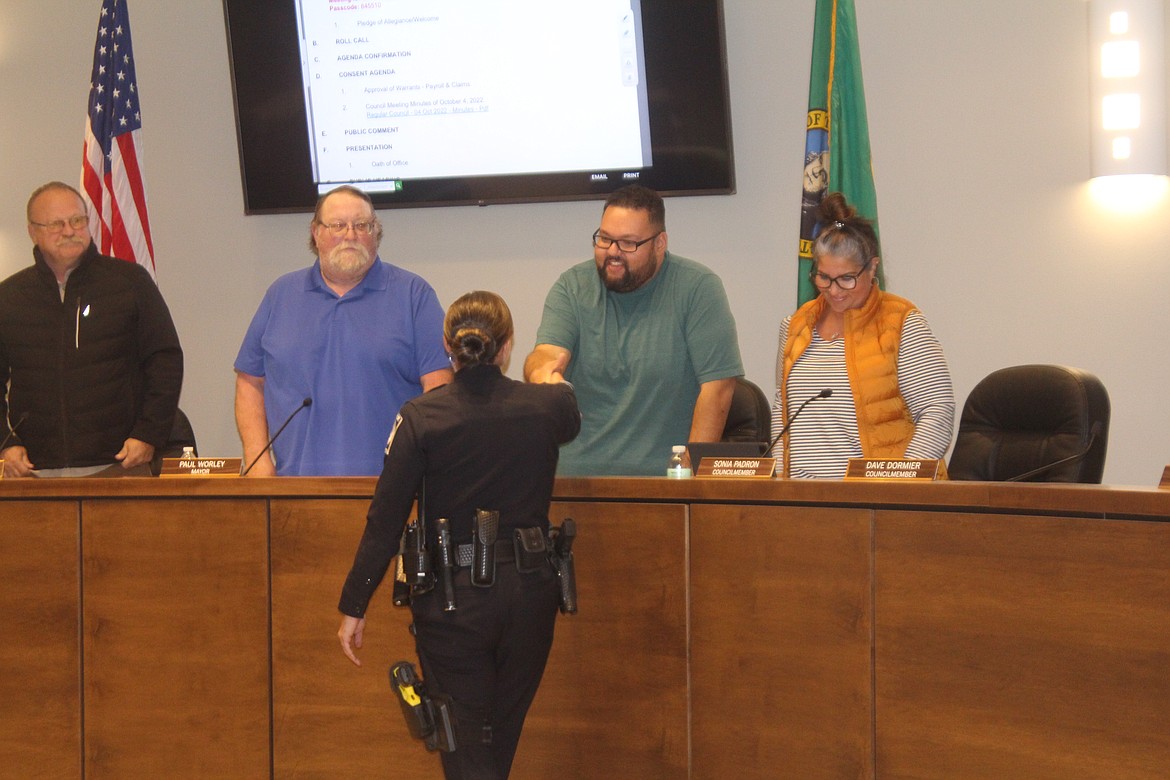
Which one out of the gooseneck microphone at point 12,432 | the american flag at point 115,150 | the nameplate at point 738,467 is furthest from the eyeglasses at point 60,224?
the nameplate at point 738,467

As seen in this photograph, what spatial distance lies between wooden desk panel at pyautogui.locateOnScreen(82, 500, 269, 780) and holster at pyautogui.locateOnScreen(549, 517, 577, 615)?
85 cm

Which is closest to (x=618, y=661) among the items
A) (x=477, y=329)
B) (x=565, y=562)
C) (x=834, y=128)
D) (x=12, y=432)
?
(x=565, y=562)

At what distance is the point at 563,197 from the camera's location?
4809 mm

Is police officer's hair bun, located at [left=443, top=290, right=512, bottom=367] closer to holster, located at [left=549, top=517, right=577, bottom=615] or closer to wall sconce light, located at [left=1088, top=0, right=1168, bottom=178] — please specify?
holster, located at [left=549, top=517, right=577, bottom=615]

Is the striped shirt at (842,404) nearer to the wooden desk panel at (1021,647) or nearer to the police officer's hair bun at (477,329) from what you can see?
the wooden desk panel at (1021,647)

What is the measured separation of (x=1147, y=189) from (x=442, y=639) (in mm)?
3168

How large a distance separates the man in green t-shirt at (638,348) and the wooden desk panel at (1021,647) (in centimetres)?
91

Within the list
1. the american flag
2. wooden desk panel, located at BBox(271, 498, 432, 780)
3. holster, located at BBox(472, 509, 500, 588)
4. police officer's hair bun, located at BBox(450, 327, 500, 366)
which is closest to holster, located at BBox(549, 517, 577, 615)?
holster, located at BBox(472, 509, 500, 588)

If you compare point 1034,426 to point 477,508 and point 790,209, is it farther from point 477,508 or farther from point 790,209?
point 790,209

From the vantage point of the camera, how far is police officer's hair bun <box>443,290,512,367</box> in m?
2.38

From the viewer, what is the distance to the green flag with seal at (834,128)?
436 centimetres

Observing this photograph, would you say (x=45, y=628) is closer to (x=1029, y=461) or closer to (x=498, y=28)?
(x=1029, y=461)

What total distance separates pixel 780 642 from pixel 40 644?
1.90 m

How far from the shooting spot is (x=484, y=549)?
233 centimetres
